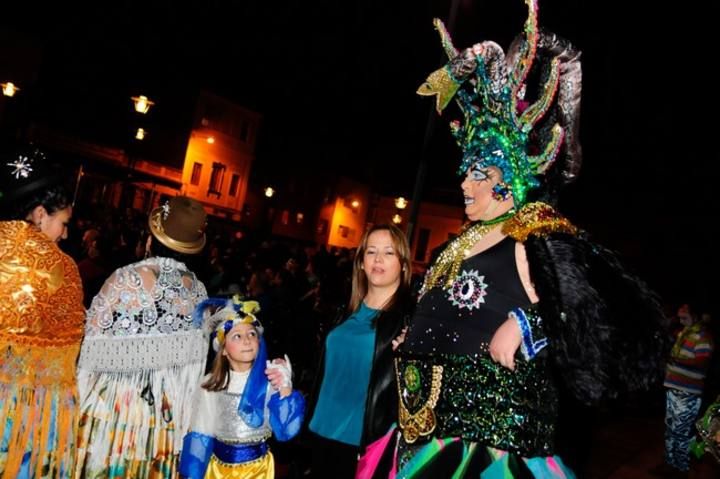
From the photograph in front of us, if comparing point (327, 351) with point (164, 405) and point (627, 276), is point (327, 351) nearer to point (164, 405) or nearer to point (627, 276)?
point (164, 405)

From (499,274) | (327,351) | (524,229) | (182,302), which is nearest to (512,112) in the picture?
(524,229)

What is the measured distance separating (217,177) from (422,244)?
54.3 ft

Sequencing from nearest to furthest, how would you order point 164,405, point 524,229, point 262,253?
point 524,229 → point 164,405 → point 262,253

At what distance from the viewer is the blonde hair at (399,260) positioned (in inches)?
161

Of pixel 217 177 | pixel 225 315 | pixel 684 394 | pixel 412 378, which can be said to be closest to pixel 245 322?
pixel 225 315

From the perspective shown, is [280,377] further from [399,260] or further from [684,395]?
[684,395]

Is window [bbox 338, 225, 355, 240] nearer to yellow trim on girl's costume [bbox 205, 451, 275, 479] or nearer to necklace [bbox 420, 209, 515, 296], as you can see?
yellow trim on girl's costume [bbox 205, 451, 275, 479]

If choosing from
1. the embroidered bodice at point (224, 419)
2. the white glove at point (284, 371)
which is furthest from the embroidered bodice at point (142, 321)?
the white glove at point (284, 371)

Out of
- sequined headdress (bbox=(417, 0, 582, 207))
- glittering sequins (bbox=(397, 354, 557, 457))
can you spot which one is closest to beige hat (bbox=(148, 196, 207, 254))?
sequined headdress (bbox=(417, 0, 582, 207))

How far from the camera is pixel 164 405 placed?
382 cm

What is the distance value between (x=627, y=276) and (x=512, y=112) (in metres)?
0.96

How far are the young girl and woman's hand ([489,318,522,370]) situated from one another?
182 cm

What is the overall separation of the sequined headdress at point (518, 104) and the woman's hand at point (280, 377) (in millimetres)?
1935

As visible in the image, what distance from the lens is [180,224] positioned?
392cm
